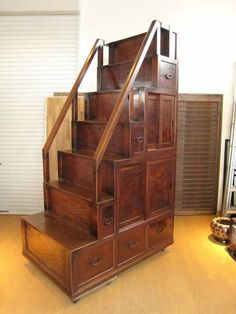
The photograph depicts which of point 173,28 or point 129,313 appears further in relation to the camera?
point 173,28

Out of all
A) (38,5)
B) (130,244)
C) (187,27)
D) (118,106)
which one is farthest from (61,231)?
(187,27)

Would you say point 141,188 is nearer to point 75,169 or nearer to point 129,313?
point 75,169

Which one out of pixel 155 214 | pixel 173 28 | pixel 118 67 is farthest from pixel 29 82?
pixel 155 214

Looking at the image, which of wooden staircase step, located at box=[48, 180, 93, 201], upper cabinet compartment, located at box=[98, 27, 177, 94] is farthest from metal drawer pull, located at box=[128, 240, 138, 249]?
upper cabinet compartment, located at box=[98, 27, 177, 94]

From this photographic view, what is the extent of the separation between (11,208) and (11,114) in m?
1.32

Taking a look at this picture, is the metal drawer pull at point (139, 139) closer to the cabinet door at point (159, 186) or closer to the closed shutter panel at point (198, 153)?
the cabinet door at point (159, 186)

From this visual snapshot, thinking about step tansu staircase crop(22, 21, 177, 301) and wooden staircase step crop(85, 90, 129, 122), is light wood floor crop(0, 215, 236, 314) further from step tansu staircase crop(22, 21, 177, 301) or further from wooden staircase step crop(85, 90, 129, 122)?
wooden staircase step crop(85, 90, 129, 122)

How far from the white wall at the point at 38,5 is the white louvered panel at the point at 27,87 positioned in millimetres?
136

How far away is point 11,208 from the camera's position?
12.0 ft

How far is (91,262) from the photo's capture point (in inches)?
78.0

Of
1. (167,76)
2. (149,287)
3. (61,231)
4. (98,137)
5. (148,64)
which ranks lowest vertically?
(149,287)

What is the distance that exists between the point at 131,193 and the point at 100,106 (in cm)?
91

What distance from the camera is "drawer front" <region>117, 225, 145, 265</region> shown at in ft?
7.21

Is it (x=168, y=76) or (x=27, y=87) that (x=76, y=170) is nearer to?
(x=168, y=76)
